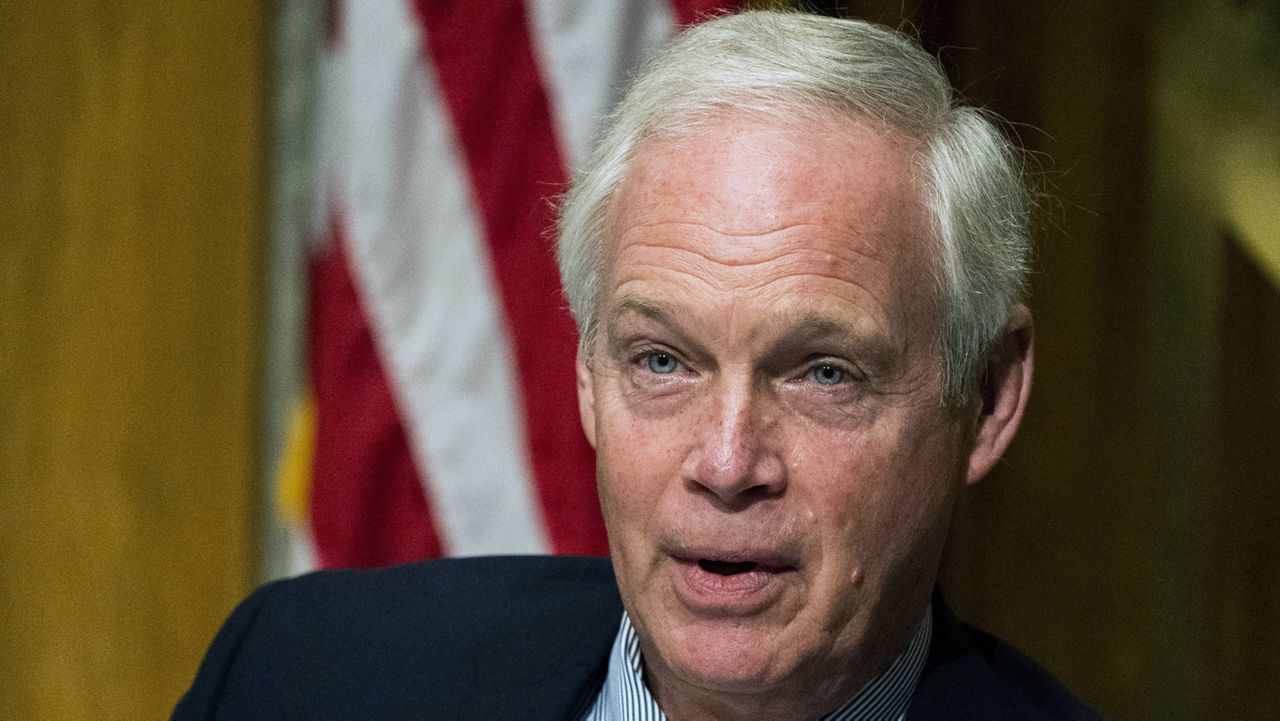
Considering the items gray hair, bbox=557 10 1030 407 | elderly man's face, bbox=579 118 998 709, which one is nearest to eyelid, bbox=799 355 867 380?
elderly man's face, bbox=579 118 998 709

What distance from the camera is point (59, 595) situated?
249 cm

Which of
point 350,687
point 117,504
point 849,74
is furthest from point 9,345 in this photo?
point 849,74

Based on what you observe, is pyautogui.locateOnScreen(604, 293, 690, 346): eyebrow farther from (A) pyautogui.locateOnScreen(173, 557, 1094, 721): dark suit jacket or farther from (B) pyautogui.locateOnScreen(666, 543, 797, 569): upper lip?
(A) pyautogui.locateOnScreen(173, 557, 1094, 721): dark suit jacket

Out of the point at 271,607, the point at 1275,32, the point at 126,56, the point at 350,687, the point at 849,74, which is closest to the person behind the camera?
the point at 849,74

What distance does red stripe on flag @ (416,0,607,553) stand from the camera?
218 cm

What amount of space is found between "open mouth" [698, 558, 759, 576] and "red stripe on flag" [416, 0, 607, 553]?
2.70 ft

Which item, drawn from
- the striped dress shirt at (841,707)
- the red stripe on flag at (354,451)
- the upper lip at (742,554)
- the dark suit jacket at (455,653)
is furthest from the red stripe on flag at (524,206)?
the upper lip at (742,554)

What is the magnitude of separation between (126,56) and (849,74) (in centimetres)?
145

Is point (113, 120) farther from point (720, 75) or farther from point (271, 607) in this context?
point (720, 75)

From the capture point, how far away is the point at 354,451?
2221mm

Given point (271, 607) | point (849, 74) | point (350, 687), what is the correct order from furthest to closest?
point (271, 607)
point (350, 687)
point (849, 74)

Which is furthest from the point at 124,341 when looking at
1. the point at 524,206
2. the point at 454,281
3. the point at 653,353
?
the point at 653,353

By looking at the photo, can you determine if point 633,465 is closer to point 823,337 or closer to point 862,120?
point 823,337

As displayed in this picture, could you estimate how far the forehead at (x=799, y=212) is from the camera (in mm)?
1344
